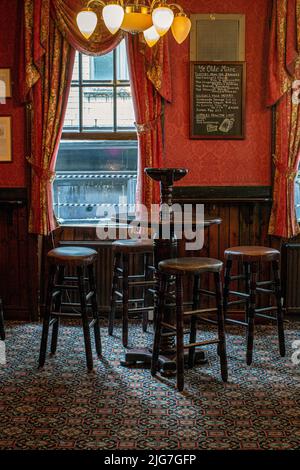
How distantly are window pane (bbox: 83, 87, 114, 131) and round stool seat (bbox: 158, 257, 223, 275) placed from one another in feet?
7.04

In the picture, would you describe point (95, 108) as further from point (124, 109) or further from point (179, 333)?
point (179, 333)

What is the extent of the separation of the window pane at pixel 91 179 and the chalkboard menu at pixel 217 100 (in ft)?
2.14

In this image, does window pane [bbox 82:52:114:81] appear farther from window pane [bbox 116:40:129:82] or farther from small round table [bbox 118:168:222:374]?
small round table [bbox 118:168:222:374]

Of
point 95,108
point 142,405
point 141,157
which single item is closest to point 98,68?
point 95,108

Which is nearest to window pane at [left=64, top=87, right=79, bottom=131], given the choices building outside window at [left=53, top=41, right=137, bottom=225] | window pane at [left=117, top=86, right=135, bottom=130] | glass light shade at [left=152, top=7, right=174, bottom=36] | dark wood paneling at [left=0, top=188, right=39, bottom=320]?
building outside window at [left=53, top=41, right=137, bottom=225]

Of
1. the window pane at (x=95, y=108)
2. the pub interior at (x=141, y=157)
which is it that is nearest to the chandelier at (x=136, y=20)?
the pub interior at (x=141, y=157)

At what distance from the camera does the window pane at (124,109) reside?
5.39 meters

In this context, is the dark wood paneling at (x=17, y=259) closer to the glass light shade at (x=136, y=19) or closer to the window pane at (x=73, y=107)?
the window pane at (x=73, y=107)

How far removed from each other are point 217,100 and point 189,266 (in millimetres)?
2134

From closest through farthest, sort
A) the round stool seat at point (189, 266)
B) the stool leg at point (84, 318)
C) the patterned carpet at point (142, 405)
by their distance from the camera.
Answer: the patterned carpet at point (142, 405) → the round stool seat at point (189, 266) → the stool leg at point (84, 318)

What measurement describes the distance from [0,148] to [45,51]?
906 millimetres

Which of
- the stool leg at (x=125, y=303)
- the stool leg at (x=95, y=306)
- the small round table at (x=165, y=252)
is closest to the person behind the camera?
the small round table at (x=165, y=252)
